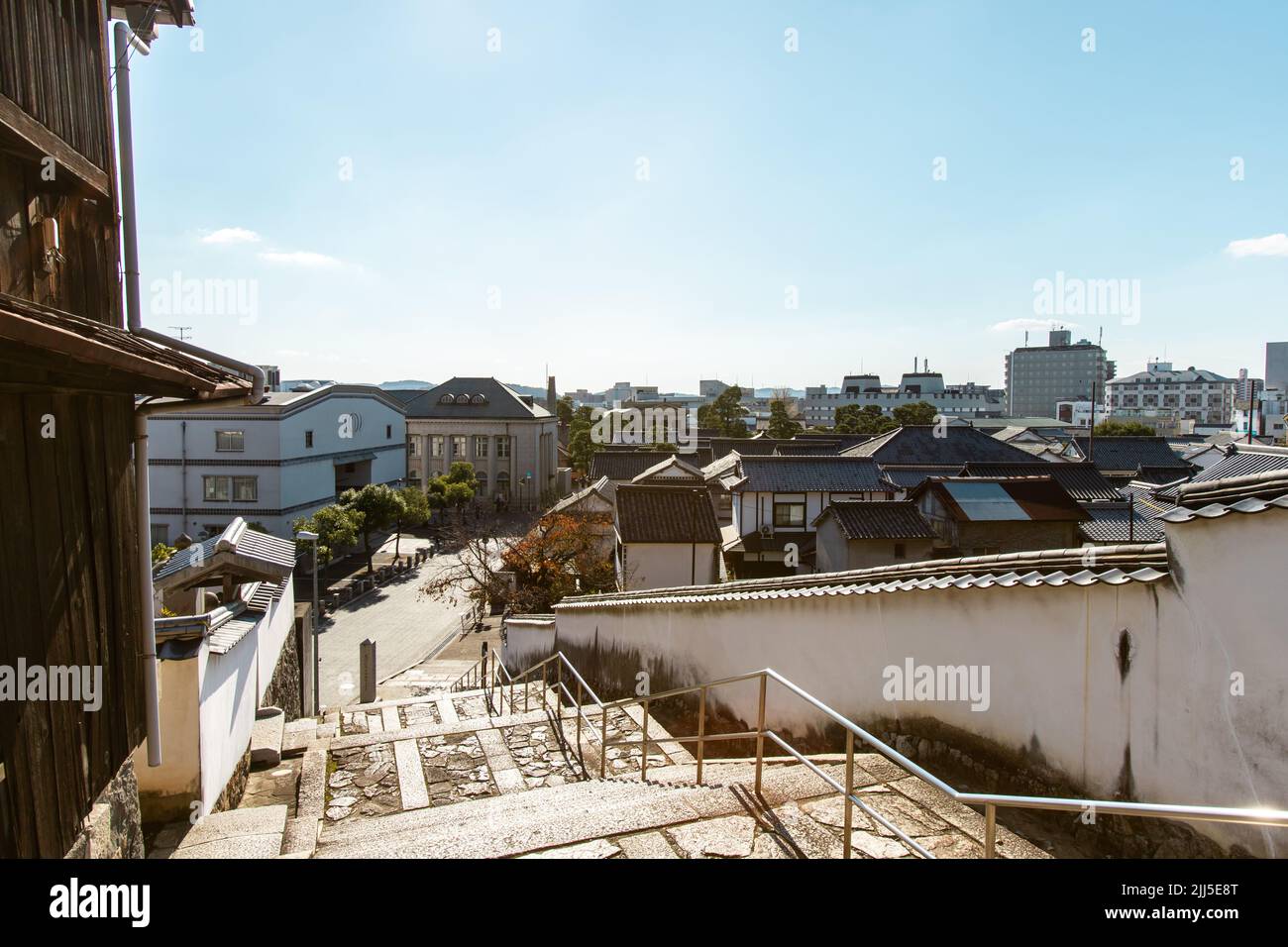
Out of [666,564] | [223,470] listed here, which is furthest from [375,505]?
[666,564]

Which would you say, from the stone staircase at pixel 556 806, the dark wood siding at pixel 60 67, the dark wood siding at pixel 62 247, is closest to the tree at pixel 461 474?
the stone staircase at pixel 556 806

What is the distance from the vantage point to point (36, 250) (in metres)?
4.44

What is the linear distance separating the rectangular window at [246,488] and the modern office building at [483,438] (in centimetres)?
1975

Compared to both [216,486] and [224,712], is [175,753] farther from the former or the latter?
[216,486]

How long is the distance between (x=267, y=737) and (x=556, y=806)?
185 inches

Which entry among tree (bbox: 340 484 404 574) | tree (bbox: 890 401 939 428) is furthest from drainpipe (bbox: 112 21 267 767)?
tree (bbox: 890 401 939 428)

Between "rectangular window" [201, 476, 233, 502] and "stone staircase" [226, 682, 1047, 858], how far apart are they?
97.5ft

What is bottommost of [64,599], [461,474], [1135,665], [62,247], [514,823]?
[514,823]

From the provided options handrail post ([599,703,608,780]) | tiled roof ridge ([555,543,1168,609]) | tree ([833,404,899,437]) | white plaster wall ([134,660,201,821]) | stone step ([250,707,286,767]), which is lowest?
stone step ([250,707,286,767])

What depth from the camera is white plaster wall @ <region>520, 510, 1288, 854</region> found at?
395cm

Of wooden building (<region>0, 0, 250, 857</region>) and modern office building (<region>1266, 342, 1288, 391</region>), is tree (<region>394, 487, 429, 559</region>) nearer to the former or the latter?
wooden building (<region>0, 0, 250, 857</region>)

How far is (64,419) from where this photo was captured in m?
4.30
